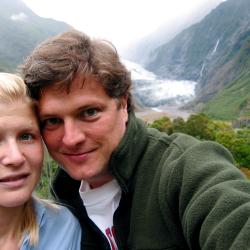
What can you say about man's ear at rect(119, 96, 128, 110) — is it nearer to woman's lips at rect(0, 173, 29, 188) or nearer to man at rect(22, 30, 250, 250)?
man at rect(22, 30, 250, 250)

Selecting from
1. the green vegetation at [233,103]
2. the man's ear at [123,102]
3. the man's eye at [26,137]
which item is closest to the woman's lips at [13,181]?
the man's eye at [26,137]

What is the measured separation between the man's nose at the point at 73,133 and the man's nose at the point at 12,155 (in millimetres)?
255

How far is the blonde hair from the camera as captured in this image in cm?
224

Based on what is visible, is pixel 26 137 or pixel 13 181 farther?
pixel 26 137

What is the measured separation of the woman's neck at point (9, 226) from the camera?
2.39 meters

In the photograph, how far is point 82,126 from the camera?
225 centimetres

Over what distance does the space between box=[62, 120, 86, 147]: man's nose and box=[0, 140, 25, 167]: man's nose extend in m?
0.25

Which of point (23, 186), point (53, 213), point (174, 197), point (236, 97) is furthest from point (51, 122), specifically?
point (236, 97)

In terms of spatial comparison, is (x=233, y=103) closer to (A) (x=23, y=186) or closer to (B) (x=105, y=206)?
(B) (x=105, y=206)

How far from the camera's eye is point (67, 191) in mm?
2844

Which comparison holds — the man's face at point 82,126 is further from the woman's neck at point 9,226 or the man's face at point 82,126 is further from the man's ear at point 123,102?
the woman's neck at point 9,226

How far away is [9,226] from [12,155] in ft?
1.79

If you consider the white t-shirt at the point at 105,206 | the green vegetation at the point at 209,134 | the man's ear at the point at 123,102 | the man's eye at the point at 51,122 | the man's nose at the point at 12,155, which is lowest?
the green vegetation at the point at 209,134

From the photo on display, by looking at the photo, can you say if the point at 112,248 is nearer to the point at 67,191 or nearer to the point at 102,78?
the point at 67,191
